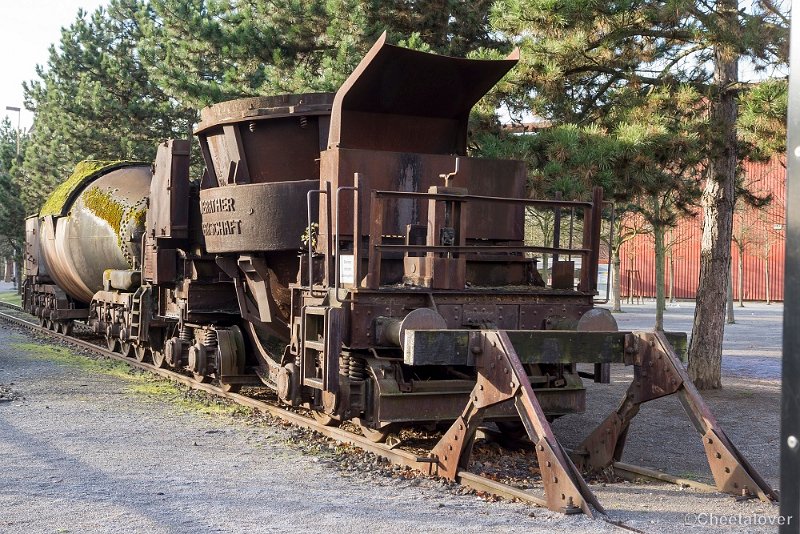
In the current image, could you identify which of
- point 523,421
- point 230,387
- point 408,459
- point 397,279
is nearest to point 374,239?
point 397,279

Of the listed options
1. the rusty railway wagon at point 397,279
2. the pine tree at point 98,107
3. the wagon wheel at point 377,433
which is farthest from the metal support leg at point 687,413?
the pine tree at point 98,107

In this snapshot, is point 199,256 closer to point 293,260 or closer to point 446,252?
point 293,260

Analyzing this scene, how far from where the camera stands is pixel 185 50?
15633 mm

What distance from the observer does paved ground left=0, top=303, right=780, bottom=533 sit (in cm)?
507

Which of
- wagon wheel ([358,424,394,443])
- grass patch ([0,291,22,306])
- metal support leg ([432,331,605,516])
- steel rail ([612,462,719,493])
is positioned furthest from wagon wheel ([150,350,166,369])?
grass patch ([0,291,22,306])

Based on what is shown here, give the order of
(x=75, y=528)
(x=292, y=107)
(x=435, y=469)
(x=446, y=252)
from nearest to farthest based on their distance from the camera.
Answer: (x=75, y=528)
(x=435, y=469)
(x=446, y=252)
(x=292, y=107)

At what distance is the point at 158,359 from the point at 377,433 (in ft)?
20.9

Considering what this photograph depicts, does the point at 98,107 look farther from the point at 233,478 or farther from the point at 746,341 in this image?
the point at 233,478

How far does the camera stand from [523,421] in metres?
5.66

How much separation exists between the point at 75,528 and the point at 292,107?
4.94 meters

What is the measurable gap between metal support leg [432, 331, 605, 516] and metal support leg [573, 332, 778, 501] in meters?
1.15

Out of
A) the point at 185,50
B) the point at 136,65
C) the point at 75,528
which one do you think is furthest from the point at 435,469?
the point at 136,65

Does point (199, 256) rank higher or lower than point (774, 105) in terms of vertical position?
lower

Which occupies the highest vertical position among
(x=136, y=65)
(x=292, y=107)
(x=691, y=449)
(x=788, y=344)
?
(x=136, y=65)
